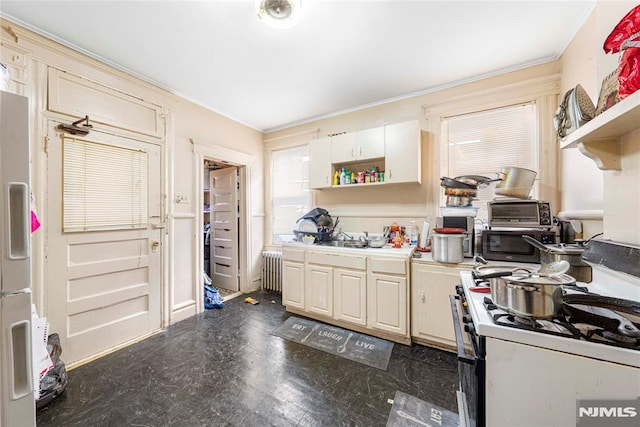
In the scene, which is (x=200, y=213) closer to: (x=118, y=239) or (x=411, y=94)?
(x=118, y=239)

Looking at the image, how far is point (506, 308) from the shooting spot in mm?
897

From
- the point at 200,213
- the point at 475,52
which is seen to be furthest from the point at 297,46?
the point at 200,213

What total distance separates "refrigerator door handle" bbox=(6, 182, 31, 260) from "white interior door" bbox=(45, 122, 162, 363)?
1435mm

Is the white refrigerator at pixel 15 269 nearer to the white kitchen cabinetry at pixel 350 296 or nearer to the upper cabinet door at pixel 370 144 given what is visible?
the white kitchen cabinetry at pixel 350 296

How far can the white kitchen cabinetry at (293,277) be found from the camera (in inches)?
114

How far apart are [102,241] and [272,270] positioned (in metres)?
2.20

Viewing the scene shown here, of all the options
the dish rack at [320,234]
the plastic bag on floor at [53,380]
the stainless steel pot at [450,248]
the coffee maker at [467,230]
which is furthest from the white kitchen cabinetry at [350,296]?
the plastic bag on floor at [53,380]

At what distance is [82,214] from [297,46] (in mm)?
2407

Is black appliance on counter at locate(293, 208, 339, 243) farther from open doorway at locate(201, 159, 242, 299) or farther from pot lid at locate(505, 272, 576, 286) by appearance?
pot lid at locate(505, 272, 576, 286)

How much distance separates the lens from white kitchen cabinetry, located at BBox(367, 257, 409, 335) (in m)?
2.26

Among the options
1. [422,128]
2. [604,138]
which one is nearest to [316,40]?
[422,128]

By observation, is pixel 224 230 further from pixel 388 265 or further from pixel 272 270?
pixel 388 265

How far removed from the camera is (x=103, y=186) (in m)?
2.22

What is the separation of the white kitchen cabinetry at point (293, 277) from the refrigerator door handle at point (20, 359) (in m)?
2.18
